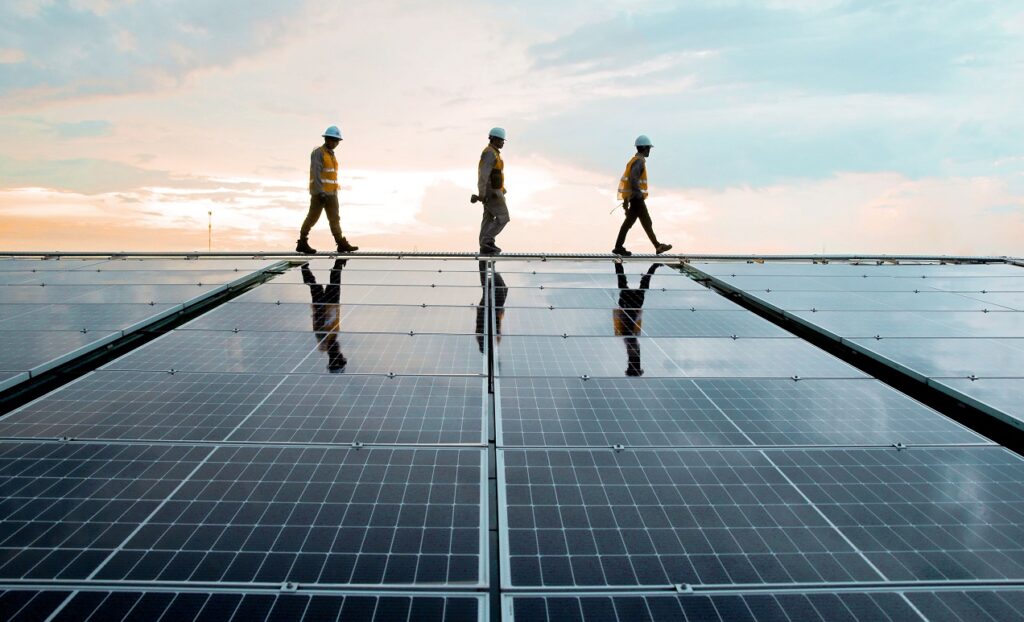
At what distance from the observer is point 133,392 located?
720 cm

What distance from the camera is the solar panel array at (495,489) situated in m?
4.18

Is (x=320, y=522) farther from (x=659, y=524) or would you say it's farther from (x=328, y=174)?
(x=328, y=174)

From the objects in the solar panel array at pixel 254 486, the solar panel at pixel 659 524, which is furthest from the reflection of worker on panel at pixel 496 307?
the solar panel at pixel 659 524

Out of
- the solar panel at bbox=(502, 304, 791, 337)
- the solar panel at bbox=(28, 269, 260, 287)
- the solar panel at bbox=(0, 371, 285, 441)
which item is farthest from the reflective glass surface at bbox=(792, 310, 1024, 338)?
the solar panel at bbox=(28, 269, 260, 287)

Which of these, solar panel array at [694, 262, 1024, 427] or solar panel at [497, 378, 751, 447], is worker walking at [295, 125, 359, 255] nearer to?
solar panel array at [694, 262, 1024, 427]

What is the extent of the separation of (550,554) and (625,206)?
15118 mm

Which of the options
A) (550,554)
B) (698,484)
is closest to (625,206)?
(698,484)

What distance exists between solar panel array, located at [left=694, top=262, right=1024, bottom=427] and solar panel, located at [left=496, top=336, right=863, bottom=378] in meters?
1.11

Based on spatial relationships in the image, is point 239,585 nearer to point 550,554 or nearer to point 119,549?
point 119,549

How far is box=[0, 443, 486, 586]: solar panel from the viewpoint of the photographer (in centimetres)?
436

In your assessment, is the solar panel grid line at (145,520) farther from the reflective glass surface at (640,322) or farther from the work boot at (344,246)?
the work boot at (344,246)

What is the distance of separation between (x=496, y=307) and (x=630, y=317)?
7.22ft

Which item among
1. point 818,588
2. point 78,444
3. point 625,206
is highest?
point 625,206

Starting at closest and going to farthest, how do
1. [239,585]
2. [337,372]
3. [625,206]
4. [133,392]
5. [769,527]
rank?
1. [239,585]
2. [769,527]
3. [133,392]
4. [337,372]
5. [625,206]
